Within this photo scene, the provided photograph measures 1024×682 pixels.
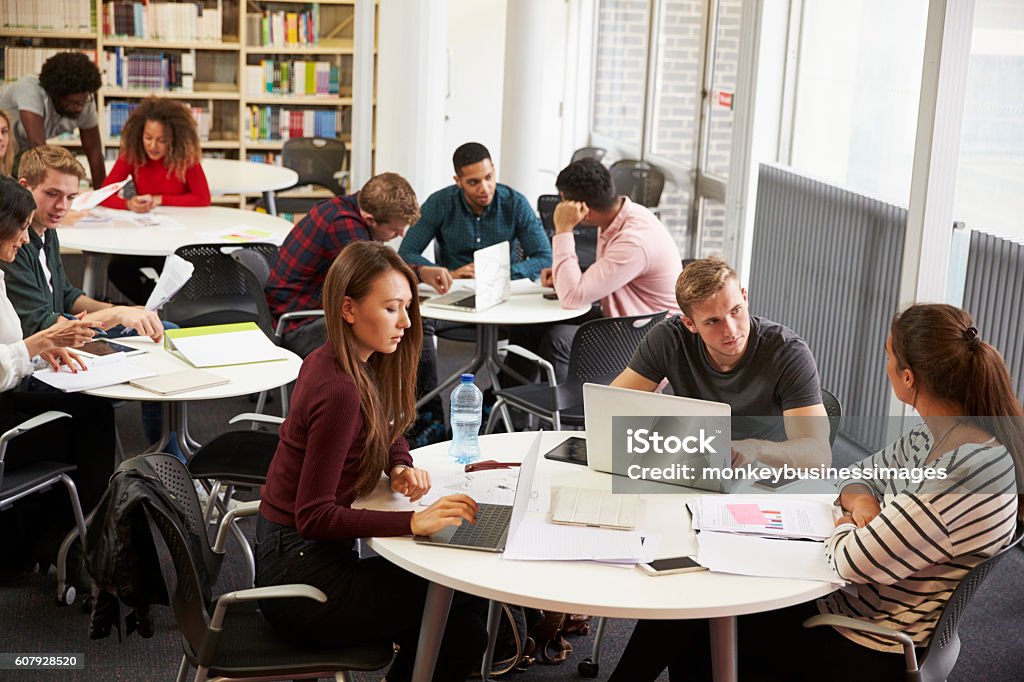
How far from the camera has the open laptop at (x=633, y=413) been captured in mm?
2305

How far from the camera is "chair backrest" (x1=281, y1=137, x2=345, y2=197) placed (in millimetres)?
7770

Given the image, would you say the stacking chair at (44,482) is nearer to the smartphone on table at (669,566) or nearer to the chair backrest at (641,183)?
the smartphone on table at (669,566)

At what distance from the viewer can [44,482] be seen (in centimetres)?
308

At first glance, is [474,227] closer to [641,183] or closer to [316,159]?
[641,183]

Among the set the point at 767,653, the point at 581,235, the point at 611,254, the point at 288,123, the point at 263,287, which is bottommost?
the point at 767,653

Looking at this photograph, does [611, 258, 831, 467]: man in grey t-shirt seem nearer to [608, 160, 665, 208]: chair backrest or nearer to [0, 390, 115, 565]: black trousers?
[0, 390, 115, 565]: black trousers

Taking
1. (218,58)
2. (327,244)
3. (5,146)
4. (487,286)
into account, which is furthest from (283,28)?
(487,286)

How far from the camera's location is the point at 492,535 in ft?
7.18

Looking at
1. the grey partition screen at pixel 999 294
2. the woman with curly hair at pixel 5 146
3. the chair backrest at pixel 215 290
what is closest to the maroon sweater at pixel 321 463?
the chair backrest at pixel 215 290

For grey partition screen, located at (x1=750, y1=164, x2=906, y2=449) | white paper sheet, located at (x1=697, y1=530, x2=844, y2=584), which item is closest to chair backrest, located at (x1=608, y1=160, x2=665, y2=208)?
grey partition screen, located at (x1=750, y1=164, x2=906, y2=449)

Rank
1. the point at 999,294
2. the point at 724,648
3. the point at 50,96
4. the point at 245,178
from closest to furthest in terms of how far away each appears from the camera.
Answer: the point at 724,648 < the point at 999,294 < the point at 50,96 < the point at 245,178

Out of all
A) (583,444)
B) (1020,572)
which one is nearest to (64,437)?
(583,444)

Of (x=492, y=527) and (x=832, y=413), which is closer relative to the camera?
(x=492, y=527)

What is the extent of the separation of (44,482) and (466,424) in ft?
4.19
